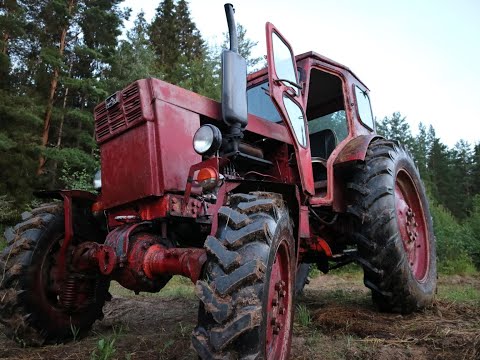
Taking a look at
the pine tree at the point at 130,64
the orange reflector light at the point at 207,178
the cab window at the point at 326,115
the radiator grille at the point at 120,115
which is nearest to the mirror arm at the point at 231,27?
the radiator grille at the point at 120,115

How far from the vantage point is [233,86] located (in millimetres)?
3076

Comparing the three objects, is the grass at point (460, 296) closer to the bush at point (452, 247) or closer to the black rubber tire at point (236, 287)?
the black rubber tire at point (236, 287)

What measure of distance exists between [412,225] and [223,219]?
9.89 feet

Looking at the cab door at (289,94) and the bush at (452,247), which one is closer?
the cab door at (289,94)

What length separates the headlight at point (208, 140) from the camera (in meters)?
2.87

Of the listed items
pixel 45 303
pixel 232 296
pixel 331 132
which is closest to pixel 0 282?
pixel 45 303

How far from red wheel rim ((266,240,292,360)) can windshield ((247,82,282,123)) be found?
74.8 inches

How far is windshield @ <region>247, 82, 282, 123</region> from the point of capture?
14.3ft

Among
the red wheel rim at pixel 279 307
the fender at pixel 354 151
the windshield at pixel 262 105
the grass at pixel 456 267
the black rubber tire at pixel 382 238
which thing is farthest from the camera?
the grass at pixel 456 267

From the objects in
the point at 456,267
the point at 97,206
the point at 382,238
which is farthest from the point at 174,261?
the point at 456,267

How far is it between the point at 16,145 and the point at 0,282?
601 inches

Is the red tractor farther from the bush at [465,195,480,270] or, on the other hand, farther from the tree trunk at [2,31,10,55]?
the tree trunk at [2,31,10,55]

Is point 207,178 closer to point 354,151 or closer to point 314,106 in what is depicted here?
point 354,151

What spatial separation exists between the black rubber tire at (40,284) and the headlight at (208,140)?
1443 mm
